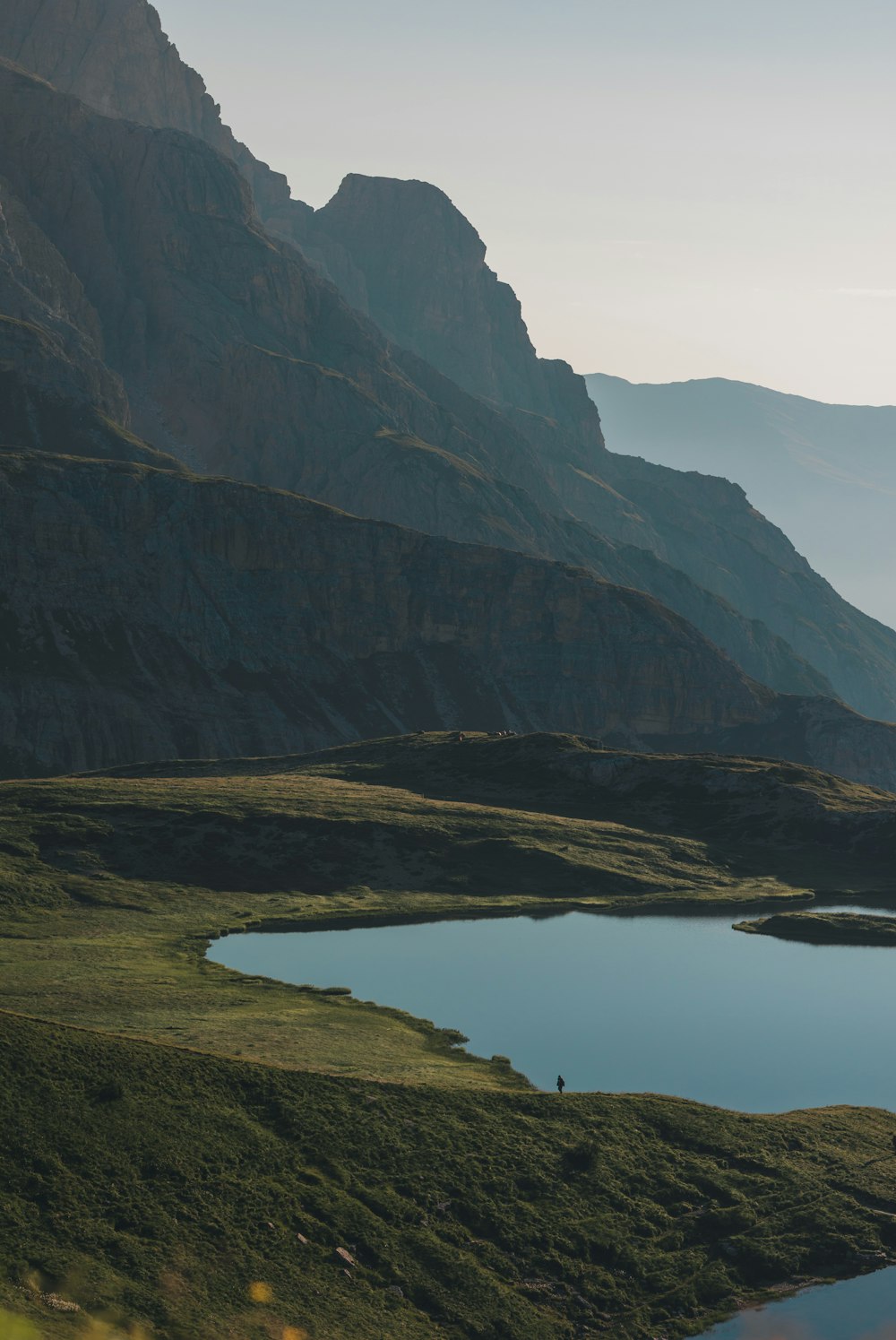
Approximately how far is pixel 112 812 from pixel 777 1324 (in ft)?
368

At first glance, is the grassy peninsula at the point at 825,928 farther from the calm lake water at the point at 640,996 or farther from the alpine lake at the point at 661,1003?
the alpine lake at the point at 661,1003

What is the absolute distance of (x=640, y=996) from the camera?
113 m

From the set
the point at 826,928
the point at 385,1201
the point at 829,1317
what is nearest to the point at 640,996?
the point at 826,928

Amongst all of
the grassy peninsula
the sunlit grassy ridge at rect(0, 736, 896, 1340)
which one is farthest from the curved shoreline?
the sunlit grassy ridge at rect(0, 736, 896, 1340)

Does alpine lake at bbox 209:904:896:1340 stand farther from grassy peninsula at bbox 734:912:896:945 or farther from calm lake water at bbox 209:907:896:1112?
grassy peninsula at bbox 734:912:896:945

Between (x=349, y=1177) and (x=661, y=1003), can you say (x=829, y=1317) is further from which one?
(x=661, y=1003)

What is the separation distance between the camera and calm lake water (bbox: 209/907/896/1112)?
300 ft

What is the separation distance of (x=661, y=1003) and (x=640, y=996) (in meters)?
2.06

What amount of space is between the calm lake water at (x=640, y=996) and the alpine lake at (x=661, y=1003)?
225mm

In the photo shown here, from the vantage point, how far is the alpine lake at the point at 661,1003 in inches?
3386

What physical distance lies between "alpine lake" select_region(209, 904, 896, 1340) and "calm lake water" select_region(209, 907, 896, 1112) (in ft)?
0.74

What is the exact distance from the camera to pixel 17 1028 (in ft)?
211

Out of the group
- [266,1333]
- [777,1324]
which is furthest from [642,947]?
[266,1333]

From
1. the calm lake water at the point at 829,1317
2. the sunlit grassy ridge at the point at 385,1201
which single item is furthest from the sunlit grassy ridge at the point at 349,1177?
the calm lake water at the point at 829,1317
